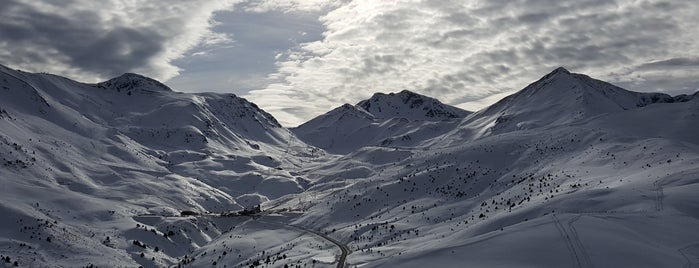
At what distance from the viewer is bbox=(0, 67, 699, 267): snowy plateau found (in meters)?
42.3

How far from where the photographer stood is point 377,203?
9700 cm

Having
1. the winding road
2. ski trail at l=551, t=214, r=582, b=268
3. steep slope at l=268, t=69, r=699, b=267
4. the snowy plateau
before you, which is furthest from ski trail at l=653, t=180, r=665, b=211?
the winding road

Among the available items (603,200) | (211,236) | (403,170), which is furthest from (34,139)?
(603,200)

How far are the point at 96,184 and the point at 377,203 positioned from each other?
65.5 metres

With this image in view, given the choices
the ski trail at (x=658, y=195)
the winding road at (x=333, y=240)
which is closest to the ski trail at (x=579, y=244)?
the ski trail at (x=658, y=195)

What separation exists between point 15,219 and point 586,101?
158790 millimetres

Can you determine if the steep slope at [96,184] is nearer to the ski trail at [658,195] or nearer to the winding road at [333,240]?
the winding road at [333,240]

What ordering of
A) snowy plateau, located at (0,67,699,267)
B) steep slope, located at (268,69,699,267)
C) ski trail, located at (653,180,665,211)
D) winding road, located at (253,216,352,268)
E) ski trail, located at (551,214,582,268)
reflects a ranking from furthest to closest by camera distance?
winding road, located at (253,216,352,268) < ski trail, located at (653,180,665,211) < snowy plateau, located at (0,67,699,267) < steep slope, located at (268,69,699,267) < ski trail, located at (551,214,582,268)

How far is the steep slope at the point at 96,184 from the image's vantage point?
75938 mm

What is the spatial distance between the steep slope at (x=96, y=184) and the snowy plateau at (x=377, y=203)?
442mm

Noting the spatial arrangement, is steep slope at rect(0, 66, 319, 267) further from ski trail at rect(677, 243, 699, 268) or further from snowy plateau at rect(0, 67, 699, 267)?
ski trail at rect(677, 243, 699, 268)

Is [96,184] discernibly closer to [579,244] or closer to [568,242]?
[568,242]

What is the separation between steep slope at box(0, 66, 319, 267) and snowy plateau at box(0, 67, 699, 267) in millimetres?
442

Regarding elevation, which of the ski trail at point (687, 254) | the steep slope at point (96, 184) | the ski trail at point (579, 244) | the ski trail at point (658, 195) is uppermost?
the steep slope at point (96, 184)
